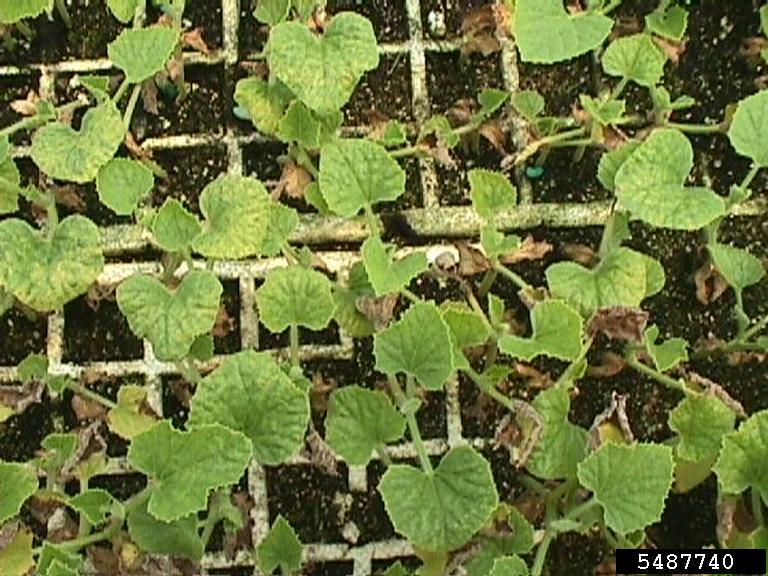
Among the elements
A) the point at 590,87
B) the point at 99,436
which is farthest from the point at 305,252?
the point at 590,87

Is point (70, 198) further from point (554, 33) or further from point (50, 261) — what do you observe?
point (554, 33)

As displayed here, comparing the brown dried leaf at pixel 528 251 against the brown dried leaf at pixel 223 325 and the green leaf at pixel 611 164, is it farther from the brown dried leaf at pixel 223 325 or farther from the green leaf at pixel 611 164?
the brown dried leaf at pixel 223 325

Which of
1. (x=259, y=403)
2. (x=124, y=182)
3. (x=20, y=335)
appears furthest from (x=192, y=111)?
(x=259, y=403)

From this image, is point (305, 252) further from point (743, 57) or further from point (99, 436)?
point (743, 57)

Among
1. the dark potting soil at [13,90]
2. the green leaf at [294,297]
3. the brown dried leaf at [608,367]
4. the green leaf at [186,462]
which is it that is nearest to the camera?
the green leaf at [186,462]

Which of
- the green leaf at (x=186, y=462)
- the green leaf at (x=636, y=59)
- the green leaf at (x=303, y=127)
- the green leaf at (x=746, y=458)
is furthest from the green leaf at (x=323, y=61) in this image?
the green leaf at (x=746, y=458)

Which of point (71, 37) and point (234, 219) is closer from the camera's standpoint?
point (234, 219)

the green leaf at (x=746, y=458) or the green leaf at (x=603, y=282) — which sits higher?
the green leaf at (x=603, y=282)
